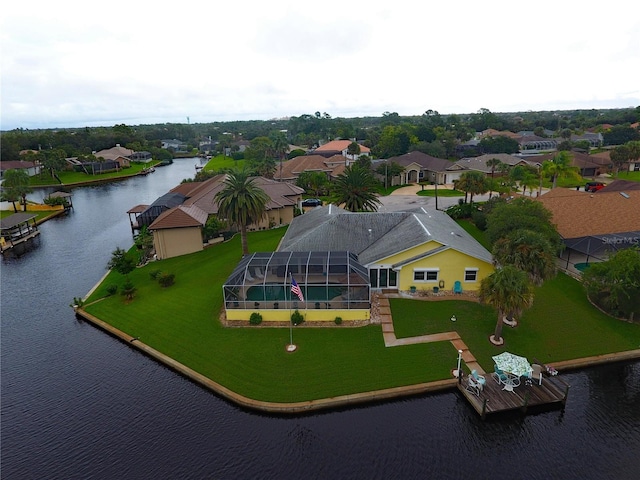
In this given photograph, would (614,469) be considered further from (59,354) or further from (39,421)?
(59,354)

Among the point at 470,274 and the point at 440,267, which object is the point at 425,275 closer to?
the point at 440,267

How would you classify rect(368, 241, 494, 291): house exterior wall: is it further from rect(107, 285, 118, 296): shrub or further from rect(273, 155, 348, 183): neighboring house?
rect(273, 155, 348, 183): neighboring house

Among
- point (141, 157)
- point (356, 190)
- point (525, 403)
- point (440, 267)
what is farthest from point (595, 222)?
point (141, 157)

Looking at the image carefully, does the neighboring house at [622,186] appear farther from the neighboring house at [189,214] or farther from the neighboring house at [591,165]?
the neighboring house at [189,214]

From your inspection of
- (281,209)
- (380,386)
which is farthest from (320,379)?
(281,209)

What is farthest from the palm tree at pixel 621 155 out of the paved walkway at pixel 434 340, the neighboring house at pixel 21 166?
the neighboring house at pixel 21 166
